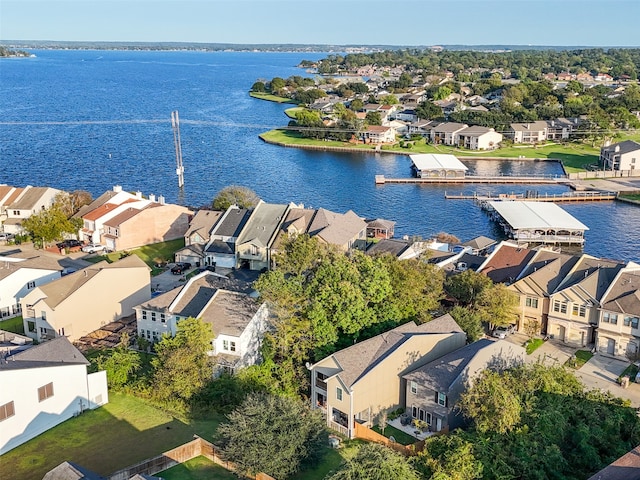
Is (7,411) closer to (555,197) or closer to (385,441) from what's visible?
(385,441)

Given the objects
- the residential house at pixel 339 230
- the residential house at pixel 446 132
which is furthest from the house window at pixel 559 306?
the residential house at pixel 446 132

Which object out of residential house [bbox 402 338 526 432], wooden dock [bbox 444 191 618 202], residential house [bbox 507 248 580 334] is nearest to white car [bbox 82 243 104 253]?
residential house [bbox 507 248 580 334]

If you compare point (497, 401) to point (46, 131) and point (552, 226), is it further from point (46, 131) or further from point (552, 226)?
point (46, 131)

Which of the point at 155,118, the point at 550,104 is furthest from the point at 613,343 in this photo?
the point at 155,118

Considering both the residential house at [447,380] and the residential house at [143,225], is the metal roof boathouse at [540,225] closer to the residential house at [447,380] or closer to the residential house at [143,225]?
the residential house at [143,225]

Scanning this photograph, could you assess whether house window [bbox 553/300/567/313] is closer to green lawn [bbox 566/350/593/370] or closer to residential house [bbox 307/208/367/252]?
green lawn [bbox 566/350/593/370]

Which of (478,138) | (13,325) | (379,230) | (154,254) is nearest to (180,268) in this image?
(154,254)

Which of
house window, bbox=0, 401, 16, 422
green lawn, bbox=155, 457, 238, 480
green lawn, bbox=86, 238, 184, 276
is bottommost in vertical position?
green lawn, bbox=86, 238, 184, 276
